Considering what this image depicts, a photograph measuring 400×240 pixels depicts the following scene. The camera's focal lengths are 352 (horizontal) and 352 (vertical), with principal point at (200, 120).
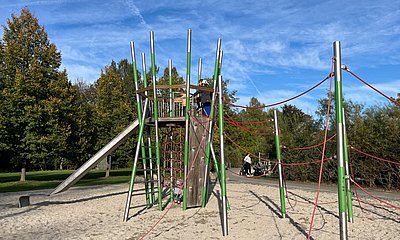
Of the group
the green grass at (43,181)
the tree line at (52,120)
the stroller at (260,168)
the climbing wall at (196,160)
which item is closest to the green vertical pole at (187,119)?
the climbing wall at (196,160)

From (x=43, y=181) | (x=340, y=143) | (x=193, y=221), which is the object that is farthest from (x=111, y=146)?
(x=43, y=181)

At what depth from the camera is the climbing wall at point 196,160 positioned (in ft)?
26.8

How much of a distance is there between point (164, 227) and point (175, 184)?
8.56 feet

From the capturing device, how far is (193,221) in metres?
7.20

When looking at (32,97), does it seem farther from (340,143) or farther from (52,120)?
(340,143)

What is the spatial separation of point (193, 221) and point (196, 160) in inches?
61.1

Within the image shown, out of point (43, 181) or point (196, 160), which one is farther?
point (43, 181)

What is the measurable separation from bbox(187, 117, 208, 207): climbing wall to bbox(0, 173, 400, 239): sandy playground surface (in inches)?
14.4

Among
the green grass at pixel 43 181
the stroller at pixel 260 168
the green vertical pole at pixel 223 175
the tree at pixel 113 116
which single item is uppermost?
the tree at pixel 113 116

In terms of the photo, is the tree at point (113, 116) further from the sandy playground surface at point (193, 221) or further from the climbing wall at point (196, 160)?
the climbing wall at point (196, 160)

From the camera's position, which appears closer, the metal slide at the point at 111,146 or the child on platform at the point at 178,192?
the metal slide at the point at 111,146

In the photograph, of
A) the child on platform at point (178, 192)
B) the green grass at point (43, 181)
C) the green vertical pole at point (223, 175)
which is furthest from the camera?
the green grass at point (43, 181)

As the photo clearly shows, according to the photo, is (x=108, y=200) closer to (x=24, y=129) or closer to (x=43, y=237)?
(x=43, y=237)

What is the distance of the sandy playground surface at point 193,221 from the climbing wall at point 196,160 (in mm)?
365
